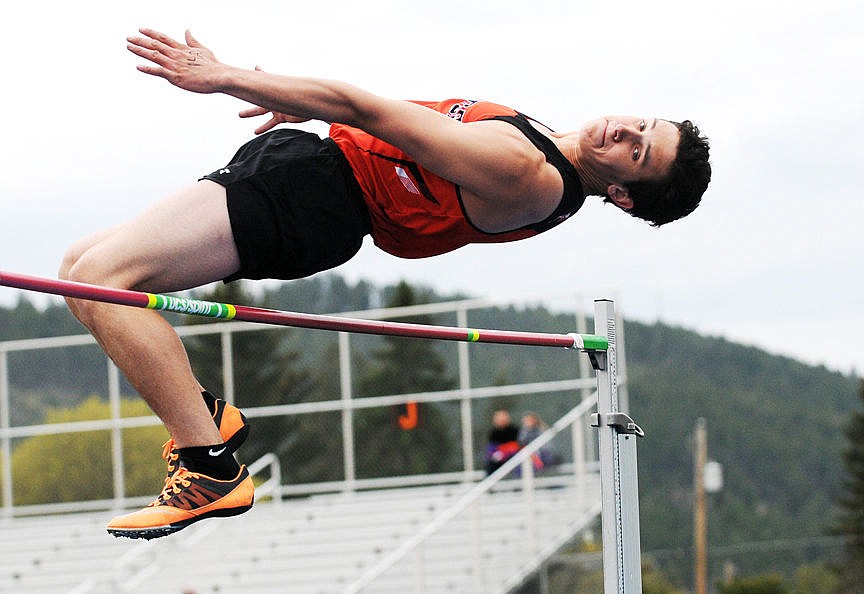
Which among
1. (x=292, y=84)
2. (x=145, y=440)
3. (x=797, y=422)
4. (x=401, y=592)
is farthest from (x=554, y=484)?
(x=797, y=422)

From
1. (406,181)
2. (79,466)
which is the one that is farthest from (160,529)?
(79,466)

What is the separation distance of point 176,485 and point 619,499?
4.63 ft

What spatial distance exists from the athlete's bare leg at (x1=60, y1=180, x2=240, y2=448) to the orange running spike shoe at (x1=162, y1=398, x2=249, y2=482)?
0.33ft

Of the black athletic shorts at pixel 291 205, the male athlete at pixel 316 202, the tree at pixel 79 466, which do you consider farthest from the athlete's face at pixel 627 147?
the tree at pixel 79 466

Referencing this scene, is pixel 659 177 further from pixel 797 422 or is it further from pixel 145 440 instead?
pixel 797 422

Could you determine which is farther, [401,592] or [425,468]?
[425,468]

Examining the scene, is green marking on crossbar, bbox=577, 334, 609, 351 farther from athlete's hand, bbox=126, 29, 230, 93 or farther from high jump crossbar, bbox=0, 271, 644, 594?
athlete's hand, bbox=126, 29, 230, 93

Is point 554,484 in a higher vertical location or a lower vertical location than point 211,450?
lower

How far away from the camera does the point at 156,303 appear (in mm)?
3365

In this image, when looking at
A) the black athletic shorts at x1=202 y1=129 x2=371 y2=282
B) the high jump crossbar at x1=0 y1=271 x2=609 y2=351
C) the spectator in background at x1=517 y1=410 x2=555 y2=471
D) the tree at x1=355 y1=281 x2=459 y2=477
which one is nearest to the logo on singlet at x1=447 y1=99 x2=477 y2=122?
the black athletic shorts at x1=202 y1=129 x2=371 y2=282

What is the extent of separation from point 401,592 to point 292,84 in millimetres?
6834

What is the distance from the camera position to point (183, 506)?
12.4 feet

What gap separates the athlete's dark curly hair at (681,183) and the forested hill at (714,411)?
51.2m

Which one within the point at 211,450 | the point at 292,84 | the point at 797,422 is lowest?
→ the point at 797,422
